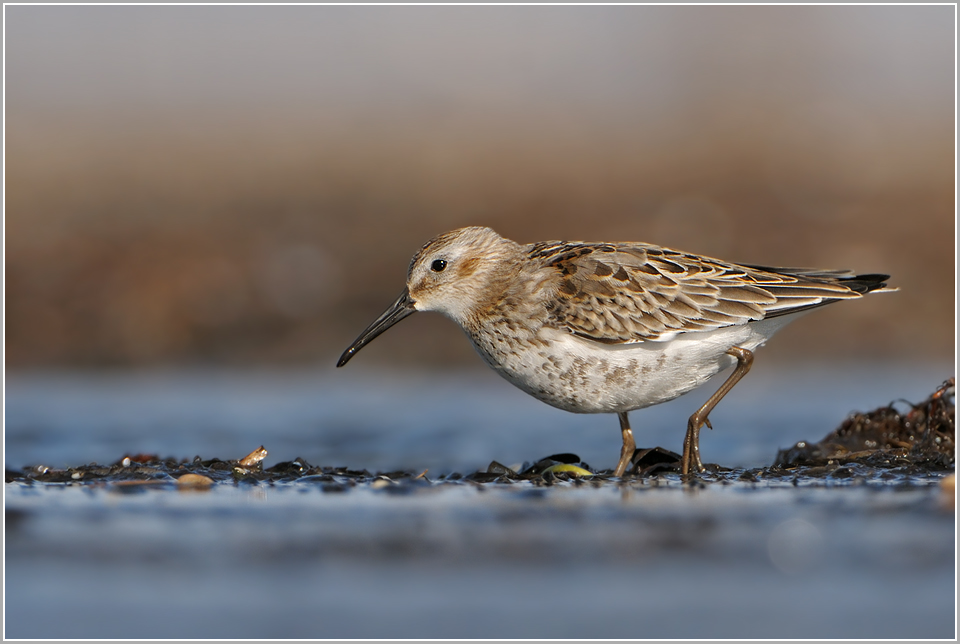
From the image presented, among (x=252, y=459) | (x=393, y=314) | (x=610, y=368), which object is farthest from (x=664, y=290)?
(x=252, y=459)

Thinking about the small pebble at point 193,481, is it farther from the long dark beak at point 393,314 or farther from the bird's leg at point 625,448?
the bird's leg at point 625,448

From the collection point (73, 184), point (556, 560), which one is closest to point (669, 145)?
point (73, 184)

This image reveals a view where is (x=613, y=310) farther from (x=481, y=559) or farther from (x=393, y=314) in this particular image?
(x=481, y=559)

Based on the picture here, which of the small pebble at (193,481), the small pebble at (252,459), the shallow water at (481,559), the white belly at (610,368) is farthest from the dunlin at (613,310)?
the small pebble at (193,481)

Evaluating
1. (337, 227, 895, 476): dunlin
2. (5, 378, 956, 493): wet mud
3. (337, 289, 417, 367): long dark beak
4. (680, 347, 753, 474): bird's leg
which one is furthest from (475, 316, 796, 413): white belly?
(337, 289, 417, 367): long dark beak

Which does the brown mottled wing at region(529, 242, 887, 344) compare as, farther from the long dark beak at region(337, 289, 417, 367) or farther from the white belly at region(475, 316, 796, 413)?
the long dark beak at region(337, 289, 417, 367)
